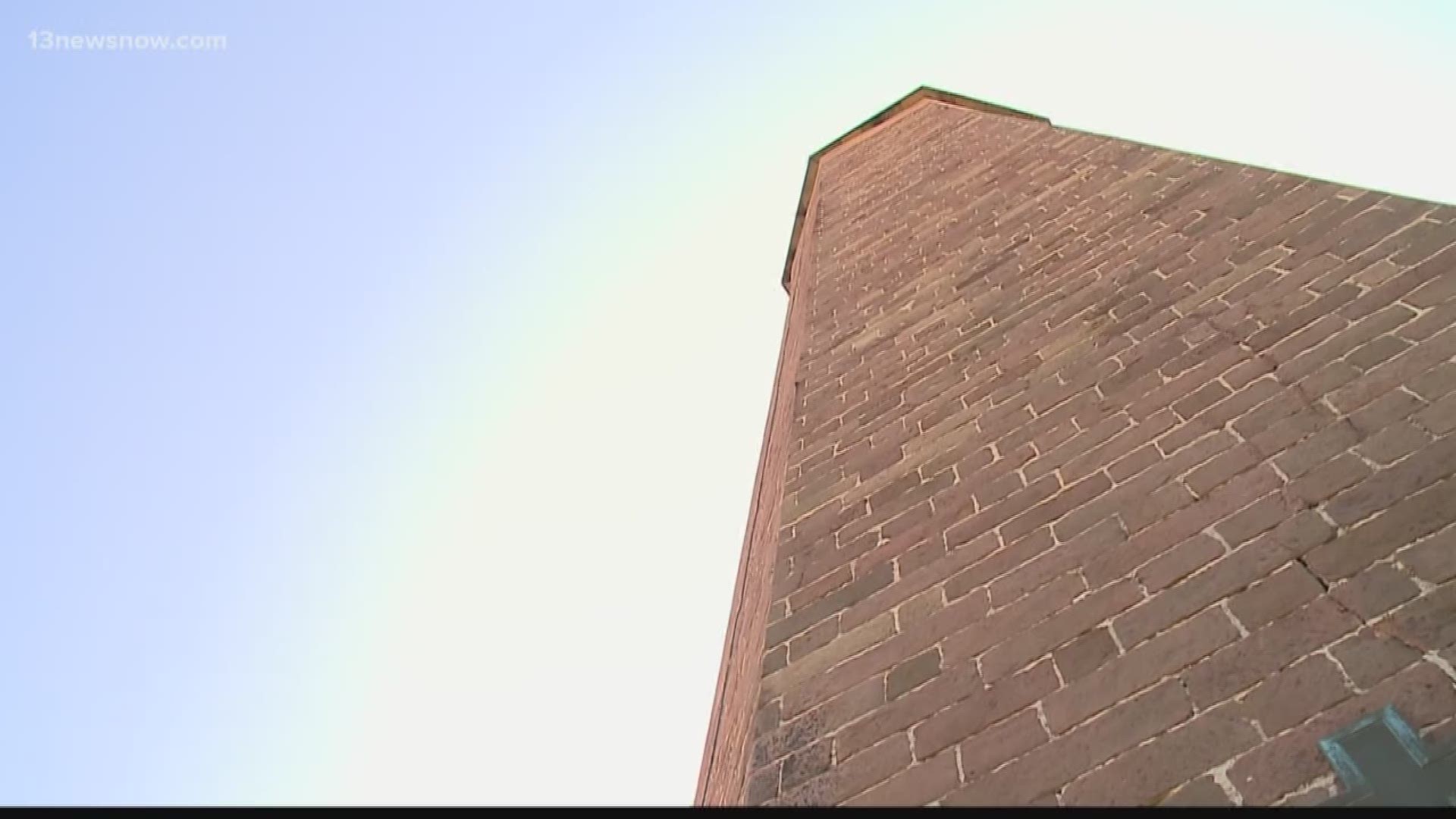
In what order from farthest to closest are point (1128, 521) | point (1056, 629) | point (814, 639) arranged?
point (814, 639), point (1128, 521), point (1056, 629)

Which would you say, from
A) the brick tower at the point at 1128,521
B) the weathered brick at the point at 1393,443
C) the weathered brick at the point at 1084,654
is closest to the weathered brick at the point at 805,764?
the brick tower at the point at 1128,521

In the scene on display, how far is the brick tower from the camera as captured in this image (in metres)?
2.22

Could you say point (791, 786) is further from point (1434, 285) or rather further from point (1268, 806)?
point (1434, 285)

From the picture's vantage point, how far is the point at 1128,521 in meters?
2.98

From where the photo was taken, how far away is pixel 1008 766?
2.40m

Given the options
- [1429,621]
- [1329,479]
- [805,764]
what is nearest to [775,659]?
[805,764]

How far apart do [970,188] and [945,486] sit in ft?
13.2

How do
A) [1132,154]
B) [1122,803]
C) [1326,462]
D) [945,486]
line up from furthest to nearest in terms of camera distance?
[1132,154]
[945,486]
[1326,462]
[1122,803]

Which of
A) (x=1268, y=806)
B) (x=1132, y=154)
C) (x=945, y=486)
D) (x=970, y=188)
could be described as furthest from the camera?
(x=970, y=188)

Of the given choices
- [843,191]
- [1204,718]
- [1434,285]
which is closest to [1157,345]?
[1434,285]

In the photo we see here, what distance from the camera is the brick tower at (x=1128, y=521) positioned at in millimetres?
2221

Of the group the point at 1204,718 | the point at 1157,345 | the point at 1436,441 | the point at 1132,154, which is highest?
the point at 1132,154

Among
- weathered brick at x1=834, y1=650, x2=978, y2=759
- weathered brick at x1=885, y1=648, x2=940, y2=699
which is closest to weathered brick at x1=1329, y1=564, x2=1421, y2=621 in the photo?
weathered brick at x1=834, y1=650, x2=978, y2=759

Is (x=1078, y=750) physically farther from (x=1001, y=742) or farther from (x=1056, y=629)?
(x=1056, y=629)
